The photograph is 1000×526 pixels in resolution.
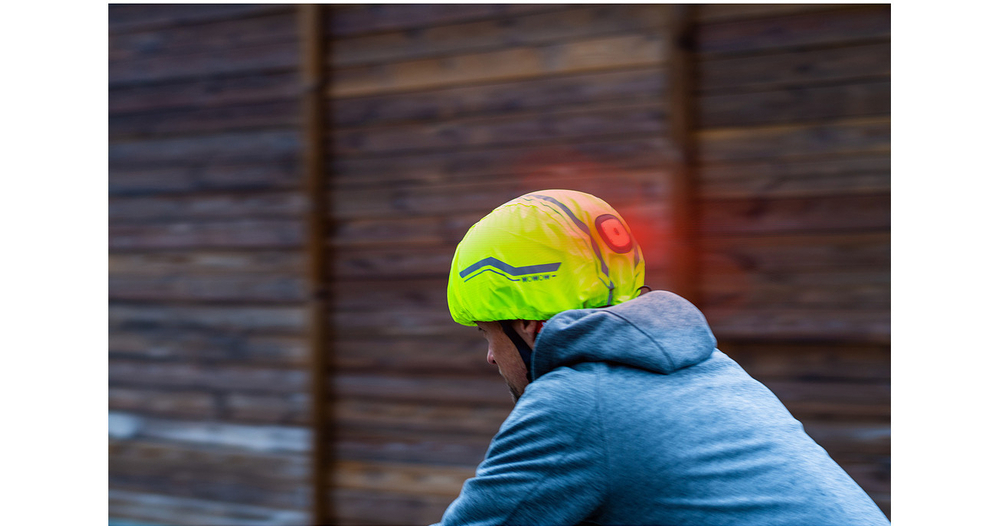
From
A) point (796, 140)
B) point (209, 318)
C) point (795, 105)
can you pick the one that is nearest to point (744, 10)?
point (795, 105)

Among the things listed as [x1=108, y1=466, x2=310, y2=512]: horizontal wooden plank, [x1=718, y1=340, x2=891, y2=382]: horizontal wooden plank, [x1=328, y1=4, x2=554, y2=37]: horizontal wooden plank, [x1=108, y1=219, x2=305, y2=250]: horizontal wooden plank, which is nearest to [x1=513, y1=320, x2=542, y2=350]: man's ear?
[x1=718, y1=340, x2=891, y2=382]: horizontal wooden plank

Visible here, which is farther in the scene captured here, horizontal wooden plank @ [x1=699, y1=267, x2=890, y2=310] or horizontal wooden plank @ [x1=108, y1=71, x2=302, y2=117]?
horizontal wooden plank @ [x1=108, y1=71, x2=302, y2=117]

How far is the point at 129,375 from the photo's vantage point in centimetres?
528

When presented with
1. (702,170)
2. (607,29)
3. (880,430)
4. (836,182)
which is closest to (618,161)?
(702,170)

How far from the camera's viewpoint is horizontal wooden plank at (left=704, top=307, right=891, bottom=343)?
3492mm

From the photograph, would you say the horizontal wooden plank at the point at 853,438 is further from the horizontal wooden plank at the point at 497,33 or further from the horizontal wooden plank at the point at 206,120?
the horizontal wooden plank at the point at 206,120

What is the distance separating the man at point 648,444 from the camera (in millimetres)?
1319

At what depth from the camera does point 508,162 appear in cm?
416

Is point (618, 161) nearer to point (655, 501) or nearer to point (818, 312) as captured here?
point (818, 312)

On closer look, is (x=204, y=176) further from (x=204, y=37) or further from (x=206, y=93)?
(x=204, y=37)

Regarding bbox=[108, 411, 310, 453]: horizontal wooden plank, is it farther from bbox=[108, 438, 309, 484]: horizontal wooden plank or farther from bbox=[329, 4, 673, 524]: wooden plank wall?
bbox=[329, 4, 673, 524]: wooden plank wall

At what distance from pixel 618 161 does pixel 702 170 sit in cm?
45

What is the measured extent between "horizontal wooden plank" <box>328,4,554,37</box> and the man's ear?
2797mm

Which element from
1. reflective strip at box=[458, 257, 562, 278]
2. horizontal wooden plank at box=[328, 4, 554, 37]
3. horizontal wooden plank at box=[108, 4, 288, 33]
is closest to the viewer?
reflective strip at box=[458, 257, 562, 278]
